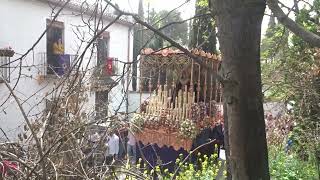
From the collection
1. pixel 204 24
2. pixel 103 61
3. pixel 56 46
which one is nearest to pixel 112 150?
pixel 103 61

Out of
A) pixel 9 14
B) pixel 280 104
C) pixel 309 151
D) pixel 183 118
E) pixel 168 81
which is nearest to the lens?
pixel 309 151

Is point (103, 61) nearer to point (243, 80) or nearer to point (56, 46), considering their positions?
point (243, 80)

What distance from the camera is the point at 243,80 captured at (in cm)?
125

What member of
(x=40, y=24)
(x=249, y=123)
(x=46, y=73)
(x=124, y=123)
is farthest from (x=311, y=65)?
(x=40, y=24)

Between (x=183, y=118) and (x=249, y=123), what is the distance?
7.99m

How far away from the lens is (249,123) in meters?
1.26

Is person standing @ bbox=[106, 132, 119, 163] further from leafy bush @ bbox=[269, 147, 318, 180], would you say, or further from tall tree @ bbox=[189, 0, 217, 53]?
leafy bush @ bbox=[269, 147, 318, 180]

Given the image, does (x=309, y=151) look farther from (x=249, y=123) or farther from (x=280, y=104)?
(x=249, y=123)

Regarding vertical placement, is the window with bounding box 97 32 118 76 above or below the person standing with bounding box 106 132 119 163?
above

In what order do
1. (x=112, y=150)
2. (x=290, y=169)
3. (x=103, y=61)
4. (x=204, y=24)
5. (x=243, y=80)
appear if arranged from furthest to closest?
(x=112, y=150) < (x=290, y=169) < (x=204, y=24) < (x=103, y=61) < (x=243, y=80)

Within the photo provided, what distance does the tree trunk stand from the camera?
1.24 metres

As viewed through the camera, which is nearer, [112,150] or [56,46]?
[112,150]

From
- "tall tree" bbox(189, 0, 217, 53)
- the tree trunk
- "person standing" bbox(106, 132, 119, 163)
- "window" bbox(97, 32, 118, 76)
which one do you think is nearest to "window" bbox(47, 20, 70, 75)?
"person standing" bbox(106, 132, 119, 163)

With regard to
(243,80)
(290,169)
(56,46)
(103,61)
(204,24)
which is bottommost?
(290,169)
